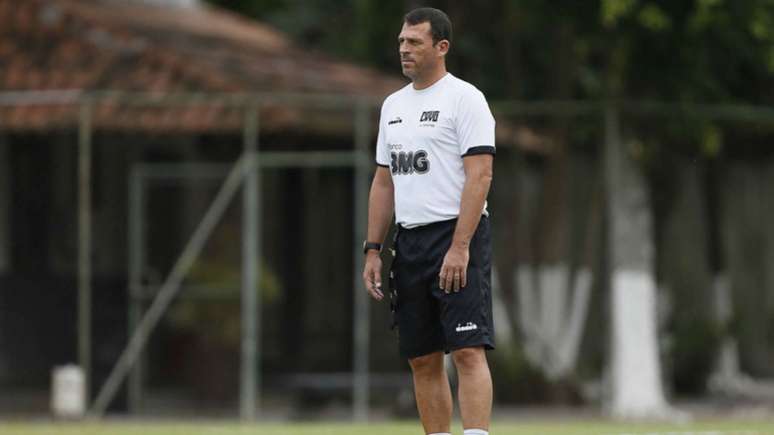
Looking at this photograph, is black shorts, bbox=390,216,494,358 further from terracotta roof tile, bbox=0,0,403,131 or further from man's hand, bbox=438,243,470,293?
terracotta roof tile, bbox=0,0,403,131

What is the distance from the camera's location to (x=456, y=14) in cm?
2064

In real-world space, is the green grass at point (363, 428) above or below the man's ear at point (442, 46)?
below

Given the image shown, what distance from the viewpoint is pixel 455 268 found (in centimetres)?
860

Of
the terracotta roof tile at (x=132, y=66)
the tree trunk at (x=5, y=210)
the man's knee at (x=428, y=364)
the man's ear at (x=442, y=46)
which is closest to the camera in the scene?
the man's ear at (x=442, y=46)

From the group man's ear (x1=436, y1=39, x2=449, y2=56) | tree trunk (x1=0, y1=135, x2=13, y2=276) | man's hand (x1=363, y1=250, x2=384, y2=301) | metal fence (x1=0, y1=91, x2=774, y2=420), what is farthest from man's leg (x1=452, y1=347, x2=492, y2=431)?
tree trunk (x1=0, y1=135, x2=13, y2=276)

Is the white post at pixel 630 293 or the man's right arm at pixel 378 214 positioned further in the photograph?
the white post at pixel 630 293

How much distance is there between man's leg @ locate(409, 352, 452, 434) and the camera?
29.4 ft

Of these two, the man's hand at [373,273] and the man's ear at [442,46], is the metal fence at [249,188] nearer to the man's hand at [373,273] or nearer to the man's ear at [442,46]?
the man's hand at [373,273]

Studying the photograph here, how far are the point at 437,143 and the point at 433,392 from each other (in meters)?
1.10

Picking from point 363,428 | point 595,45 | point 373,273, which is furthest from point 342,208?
point 373,273

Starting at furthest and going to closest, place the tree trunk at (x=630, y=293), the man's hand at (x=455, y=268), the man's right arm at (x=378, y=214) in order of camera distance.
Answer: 1. the tree trunk at (x=630, y=293)
2. the man's right arm at (x=378, y=214)
3. the man's hand at (x=455, y=268)

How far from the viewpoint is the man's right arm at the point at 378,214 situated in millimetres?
9070

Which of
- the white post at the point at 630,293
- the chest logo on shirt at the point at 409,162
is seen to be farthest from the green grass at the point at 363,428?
the chest logo on shirt at the point at 409,162

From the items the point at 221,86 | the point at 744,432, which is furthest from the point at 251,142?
the point at 744,432
